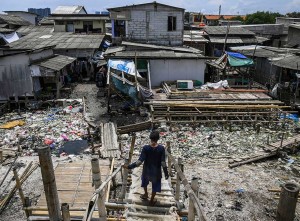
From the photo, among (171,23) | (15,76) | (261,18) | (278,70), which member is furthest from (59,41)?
(261,18)

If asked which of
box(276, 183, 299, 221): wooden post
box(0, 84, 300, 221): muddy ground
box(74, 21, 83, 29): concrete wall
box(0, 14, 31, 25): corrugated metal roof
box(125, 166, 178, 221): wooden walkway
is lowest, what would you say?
box(0, 84, 300, 221): muddy ground

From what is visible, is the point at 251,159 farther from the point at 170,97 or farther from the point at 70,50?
the point at 70,50

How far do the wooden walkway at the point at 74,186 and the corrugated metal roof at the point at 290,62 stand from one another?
13.1 meters

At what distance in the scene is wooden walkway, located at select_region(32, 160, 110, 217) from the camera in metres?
7.67

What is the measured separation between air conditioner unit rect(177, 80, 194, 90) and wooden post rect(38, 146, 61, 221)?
14.1 meters

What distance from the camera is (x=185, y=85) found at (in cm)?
1784

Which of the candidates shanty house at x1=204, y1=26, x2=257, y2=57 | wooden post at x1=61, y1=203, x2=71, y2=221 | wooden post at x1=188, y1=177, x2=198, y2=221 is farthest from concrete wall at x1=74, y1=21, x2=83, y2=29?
wooden post at x1=188, y1=177, x2=198, y2=221

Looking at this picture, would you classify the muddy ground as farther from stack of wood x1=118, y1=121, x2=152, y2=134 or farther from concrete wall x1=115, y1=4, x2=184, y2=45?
concrete wall x1=115, y1=4, x2=184, y2=45

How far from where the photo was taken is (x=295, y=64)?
1698 centimetres

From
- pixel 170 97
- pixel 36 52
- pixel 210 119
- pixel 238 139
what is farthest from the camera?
pixel 36 52

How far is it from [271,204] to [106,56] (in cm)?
1369

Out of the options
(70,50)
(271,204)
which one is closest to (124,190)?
(271,204)

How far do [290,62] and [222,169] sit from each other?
10473 mm

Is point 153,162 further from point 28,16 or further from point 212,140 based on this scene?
point 28,16
